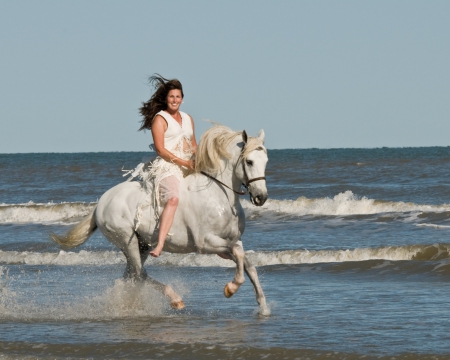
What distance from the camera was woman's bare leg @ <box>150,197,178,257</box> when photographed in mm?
7801

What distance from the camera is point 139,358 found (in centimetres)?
654

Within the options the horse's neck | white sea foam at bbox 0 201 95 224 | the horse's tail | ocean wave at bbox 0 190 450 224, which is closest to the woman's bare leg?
the horse's neck

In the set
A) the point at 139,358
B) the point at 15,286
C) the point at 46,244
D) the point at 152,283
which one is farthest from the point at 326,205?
the point at 139,358

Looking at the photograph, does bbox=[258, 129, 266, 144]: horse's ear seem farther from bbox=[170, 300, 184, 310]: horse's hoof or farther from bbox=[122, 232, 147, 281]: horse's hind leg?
bbox=[170, 300, 184, 310]: horse's hoof

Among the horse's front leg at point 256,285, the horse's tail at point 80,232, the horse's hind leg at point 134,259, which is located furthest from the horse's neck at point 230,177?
the horse's tail at point 80,232

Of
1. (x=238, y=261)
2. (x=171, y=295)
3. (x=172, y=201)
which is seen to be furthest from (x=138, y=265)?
(x=238, y=261)

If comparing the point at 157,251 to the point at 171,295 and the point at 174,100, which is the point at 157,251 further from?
the point at 174,100

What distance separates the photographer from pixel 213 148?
7.77m

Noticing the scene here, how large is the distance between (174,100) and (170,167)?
2.23 ft

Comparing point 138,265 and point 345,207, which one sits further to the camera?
point 345,207

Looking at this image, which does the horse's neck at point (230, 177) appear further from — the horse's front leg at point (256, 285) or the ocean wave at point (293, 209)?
the ocean wave at point (293, 209)

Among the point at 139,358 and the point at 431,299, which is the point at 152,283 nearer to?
the point at 139,358

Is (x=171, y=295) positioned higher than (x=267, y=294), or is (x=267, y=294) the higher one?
(x=171, y=295)

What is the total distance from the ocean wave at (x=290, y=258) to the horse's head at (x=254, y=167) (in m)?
5.79
